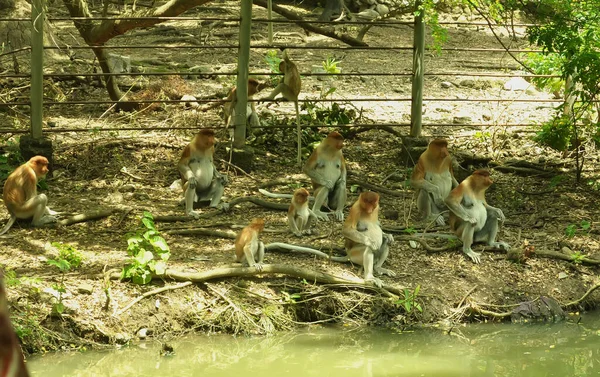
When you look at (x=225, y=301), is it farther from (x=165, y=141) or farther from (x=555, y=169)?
(x=555, y=169)

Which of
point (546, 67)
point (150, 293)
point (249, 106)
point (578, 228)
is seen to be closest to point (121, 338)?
point (150, 293)

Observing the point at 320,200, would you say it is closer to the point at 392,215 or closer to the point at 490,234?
the point at 392,215

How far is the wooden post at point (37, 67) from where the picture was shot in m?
10.8

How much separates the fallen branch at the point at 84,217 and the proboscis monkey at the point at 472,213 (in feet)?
13.0

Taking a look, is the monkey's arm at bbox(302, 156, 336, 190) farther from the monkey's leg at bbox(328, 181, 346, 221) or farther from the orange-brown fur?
the orange-brown fur

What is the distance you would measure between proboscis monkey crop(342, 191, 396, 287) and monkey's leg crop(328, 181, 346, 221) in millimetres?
1563

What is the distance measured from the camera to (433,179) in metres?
10.4

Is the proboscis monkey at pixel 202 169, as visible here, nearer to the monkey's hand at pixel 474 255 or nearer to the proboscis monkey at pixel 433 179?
the proboscis monkey at pixel 433 179

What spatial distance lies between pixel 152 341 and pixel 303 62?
11.9 meters

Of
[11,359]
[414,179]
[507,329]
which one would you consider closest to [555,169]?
[414,179]

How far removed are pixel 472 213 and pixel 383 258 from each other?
125 cm

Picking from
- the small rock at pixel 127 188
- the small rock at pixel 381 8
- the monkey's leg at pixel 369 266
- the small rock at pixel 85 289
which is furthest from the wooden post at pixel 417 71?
the small rock at pixel 381 8

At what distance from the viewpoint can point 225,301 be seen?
8.22 m

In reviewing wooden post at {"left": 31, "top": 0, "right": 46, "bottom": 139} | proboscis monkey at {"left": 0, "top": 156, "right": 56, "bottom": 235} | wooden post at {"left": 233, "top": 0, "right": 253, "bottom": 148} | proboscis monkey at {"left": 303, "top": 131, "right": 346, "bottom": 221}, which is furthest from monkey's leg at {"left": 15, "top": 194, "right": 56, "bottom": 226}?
wooden post at {"left": 233, "top": 0, "right": 253, "bottom": 148}
